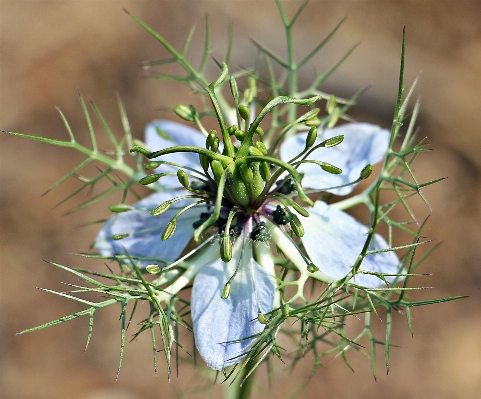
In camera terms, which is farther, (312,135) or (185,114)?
(185,114)

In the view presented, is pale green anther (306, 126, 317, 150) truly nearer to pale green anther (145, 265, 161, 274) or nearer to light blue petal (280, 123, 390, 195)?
light blue petal (280, 123, 390, 195)

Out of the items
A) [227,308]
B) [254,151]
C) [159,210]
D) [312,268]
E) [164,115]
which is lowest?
[164,115]

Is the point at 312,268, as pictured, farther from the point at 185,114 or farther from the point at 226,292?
the point at 185,114

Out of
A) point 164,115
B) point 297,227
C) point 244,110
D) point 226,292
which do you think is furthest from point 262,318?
point 164,115

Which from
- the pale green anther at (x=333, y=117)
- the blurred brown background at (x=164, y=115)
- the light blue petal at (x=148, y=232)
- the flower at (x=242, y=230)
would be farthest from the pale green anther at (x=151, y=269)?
the blurred brown background at (x=164, y=115)

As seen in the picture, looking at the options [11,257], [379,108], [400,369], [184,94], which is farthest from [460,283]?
[11,257]

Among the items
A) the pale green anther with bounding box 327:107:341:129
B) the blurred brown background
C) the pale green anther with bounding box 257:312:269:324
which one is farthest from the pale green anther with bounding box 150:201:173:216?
the blurred brown background

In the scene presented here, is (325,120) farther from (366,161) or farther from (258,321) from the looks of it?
(258,321)

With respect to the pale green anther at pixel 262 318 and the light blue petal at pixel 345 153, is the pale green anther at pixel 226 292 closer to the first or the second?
the pale green anther at pixel 262 318
